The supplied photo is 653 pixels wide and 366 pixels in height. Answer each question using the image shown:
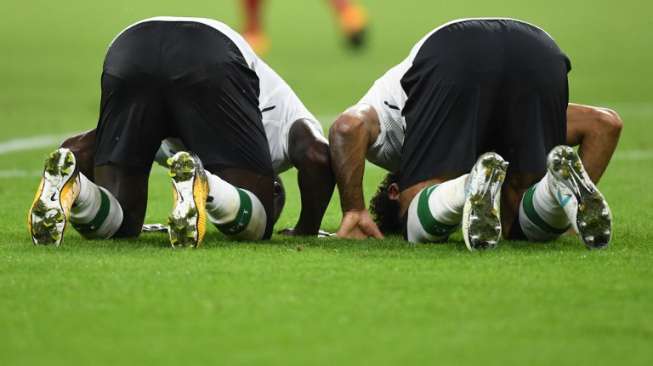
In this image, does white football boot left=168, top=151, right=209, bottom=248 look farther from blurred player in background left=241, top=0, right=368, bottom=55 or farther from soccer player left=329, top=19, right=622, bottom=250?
blurred player in background left=241, top=0, right=368, bottom=55

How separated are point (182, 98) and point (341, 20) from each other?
12.5 metres

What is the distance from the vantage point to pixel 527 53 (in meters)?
6.11

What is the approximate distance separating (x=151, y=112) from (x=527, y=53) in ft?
5.31

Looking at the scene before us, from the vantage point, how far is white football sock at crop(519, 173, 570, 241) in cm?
578

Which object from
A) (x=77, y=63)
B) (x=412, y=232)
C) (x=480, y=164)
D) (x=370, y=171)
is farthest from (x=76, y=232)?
(x=77, y=63)

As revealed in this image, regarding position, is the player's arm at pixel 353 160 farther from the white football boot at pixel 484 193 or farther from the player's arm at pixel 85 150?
the player's arm at pixel 85 150

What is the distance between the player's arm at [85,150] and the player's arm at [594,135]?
2.18 m

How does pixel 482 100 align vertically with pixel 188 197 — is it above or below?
above

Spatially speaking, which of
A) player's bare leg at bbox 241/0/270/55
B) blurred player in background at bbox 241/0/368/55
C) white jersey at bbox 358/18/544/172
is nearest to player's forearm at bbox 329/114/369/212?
white jersey at bbox 358/18/544/172

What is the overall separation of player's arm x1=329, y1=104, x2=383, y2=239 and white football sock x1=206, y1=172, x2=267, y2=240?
412 mm

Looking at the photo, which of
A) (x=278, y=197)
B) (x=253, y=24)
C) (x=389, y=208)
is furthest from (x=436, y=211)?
(x=253, y=24)

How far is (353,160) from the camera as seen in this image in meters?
6.35

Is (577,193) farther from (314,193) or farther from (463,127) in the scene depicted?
(314,193)

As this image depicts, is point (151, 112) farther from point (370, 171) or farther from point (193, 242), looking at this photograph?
→ point (370, 171)
